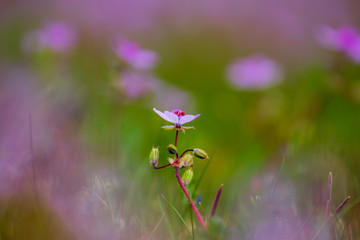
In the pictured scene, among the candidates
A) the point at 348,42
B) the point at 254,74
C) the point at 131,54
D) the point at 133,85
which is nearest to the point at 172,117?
the point at 131,54

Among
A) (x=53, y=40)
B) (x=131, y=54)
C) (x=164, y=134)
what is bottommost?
(x=164, y=134)

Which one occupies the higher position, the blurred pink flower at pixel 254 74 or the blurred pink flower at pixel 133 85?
the blurred pink flower at pixel 133 85

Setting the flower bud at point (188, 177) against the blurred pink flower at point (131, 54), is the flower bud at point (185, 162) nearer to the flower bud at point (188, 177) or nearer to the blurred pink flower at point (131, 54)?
the flower bud at point (188, 177)

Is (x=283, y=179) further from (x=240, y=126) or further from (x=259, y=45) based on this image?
(x=259, y=45)

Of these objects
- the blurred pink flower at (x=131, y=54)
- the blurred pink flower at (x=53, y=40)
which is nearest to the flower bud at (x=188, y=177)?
the blurred pink flower at (x=131, y=54)

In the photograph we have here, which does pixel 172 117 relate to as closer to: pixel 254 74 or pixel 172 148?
pixel 172 148

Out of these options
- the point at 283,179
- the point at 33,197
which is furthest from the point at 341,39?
the point at 33,197

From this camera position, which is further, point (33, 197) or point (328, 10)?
point (328, 10)

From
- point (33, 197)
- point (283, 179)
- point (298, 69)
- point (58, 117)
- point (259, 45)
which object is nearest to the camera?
point (33, 197)

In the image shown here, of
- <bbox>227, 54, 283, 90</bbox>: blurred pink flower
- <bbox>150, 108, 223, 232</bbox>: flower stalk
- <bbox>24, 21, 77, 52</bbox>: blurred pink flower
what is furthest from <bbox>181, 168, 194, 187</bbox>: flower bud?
<bbox>227, 54, 283, 90</bbox>: blurred pink flower
